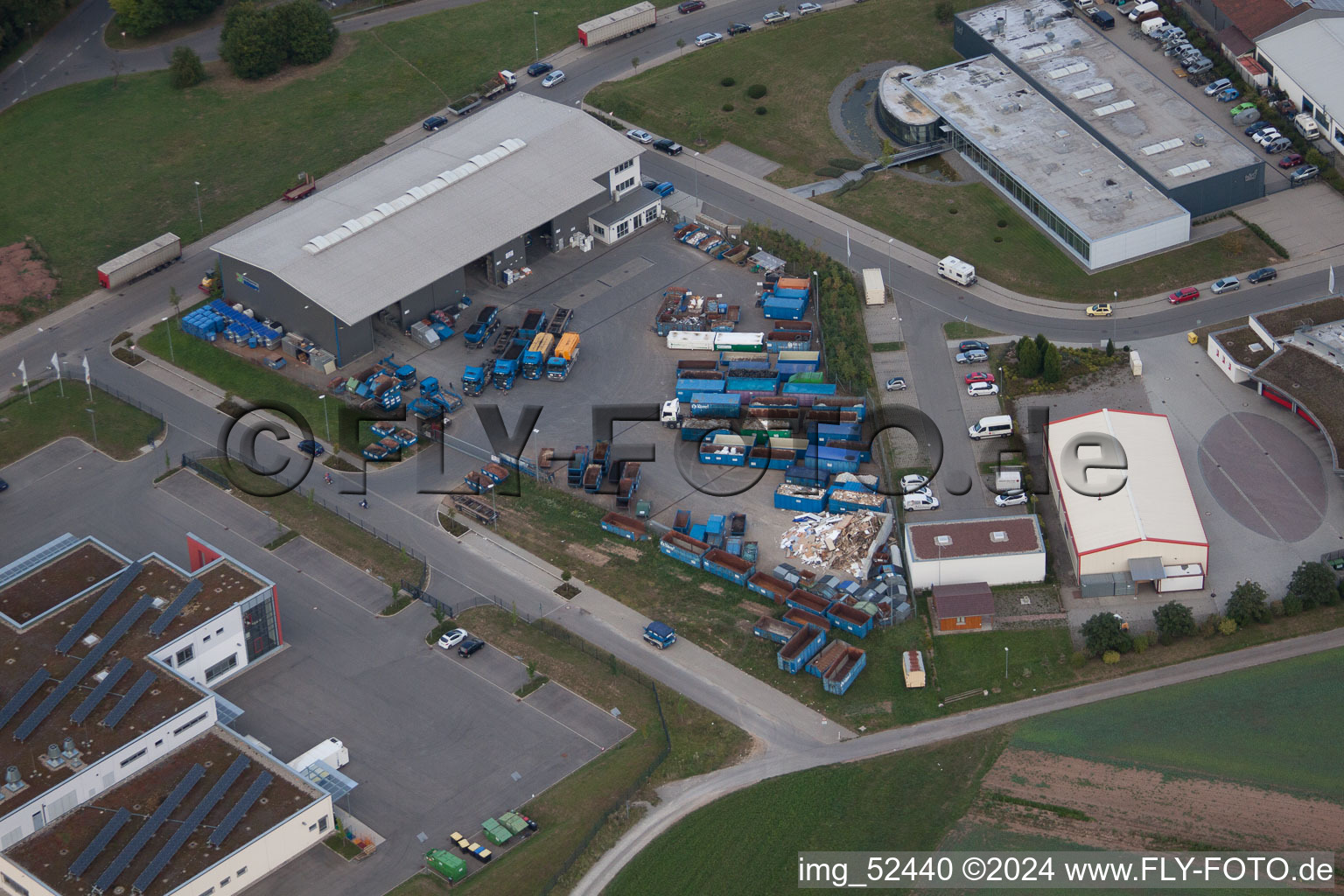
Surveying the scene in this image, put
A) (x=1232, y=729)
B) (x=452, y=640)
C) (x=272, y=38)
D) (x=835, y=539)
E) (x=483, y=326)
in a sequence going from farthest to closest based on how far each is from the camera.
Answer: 1. (x=272, y=38)
2. (x=483, y=326)
3. (x=835, y=539)
4. (x=452, y=640)
5. (x=1232, y=729)

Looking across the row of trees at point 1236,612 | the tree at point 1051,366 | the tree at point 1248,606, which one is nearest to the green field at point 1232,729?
the tree at point 1248,606

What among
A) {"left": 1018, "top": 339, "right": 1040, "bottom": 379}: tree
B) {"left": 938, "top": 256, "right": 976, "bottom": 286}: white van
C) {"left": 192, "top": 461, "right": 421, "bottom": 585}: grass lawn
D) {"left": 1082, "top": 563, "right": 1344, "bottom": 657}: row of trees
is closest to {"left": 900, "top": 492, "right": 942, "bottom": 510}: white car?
{"left": 1082, "top": 563, "right": 1344, "bottom": 657}: row of trees

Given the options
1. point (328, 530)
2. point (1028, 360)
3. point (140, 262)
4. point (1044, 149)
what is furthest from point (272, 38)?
point (1028, 360)

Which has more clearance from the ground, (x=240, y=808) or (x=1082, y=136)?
(x=1082, y=136)

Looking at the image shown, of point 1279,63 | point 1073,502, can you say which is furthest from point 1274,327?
point 1279,63

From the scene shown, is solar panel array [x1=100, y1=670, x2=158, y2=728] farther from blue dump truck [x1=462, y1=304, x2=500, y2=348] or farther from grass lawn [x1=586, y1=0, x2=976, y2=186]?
grass lawn [x1=586, y1=0, x2=976, y2=186]

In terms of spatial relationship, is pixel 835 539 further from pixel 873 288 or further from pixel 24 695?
pixel 24 695

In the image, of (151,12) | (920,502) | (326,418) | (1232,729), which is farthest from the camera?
(151,12)
